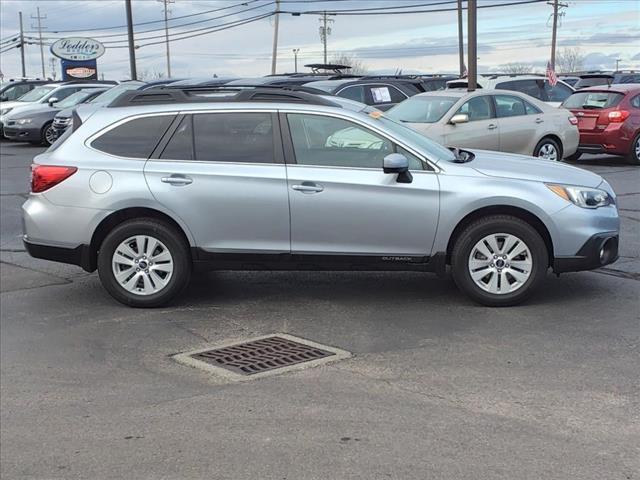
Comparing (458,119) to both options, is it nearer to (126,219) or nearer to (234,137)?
(234,137)

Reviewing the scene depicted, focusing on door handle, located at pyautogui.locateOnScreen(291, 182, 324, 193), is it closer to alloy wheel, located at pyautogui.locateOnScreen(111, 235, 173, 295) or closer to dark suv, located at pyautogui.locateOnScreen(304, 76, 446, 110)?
alloy wheel, located at pyautogui.locateOnScreen(111, 235, 173, 295)

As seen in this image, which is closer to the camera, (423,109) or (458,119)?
(458,119)

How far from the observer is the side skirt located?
20.9ft

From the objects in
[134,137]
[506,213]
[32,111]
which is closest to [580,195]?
[506,213]

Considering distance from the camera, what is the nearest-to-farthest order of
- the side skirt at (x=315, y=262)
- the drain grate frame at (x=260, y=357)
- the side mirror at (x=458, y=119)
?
1. the drain grate frame at (x=260, y=357)
2. the side skirt at (x=315, y=262)
3. the side mirror at (x=458, y=119)

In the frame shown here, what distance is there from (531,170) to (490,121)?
7.34 meters

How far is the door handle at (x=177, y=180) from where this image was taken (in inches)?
251

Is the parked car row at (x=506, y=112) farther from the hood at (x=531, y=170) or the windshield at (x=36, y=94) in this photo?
the hood at (x=531, y=170)

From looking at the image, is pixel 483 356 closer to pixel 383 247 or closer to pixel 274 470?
pixel 383 247

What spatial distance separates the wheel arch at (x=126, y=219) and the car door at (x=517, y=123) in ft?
28.1

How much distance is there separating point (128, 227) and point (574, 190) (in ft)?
11.8

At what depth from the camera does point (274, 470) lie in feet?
12.1

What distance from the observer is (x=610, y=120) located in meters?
15.9

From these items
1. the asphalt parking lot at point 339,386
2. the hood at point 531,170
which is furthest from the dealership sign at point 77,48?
the hood at point 531,170
